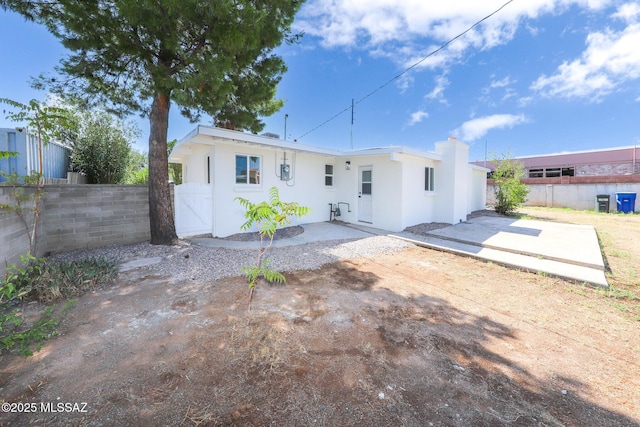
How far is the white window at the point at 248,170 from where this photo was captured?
7705 millimetres

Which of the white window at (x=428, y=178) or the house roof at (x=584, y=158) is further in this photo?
the house roof at (x=584, y=158)

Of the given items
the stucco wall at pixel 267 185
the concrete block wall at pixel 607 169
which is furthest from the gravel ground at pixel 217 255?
the concrete block wall at pixel 607 169

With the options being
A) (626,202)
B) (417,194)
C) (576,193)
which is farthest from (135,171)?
(626,202)

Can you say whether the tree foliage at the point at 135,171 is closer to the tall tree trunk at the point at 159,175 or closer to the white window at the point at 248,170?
the tall tree trunk at the point at 159,175

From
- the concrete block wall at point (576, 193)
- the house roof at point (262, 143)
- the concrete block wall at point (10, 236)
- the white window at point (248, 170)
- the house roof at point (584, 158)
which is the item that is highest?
the house roof at point (584, 158)

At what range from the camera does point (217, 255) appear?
5.59 m

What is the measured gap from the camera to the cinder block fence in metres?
5.27

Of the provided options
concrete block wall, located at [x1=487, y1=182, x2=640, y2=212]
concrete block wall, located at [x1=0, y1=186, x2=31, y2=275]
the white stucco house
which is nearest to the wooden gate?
the white stucco house

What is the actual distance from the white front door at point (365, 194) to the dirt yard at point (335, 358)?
5543 millimetres

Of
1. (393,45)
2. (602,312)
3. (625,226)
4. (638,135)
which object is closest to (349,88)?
(393,45)

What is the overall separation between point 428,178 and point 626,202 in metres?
14.1

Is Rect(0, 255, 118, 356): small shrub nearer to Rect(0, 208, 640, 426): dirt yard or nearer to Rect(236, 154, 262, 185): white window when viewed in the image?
Rect(0, 208, 640, 426): dirt yard

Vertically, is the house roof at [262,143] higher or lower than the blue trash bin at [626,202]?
higher

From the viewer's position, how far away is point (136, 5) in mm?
4449
